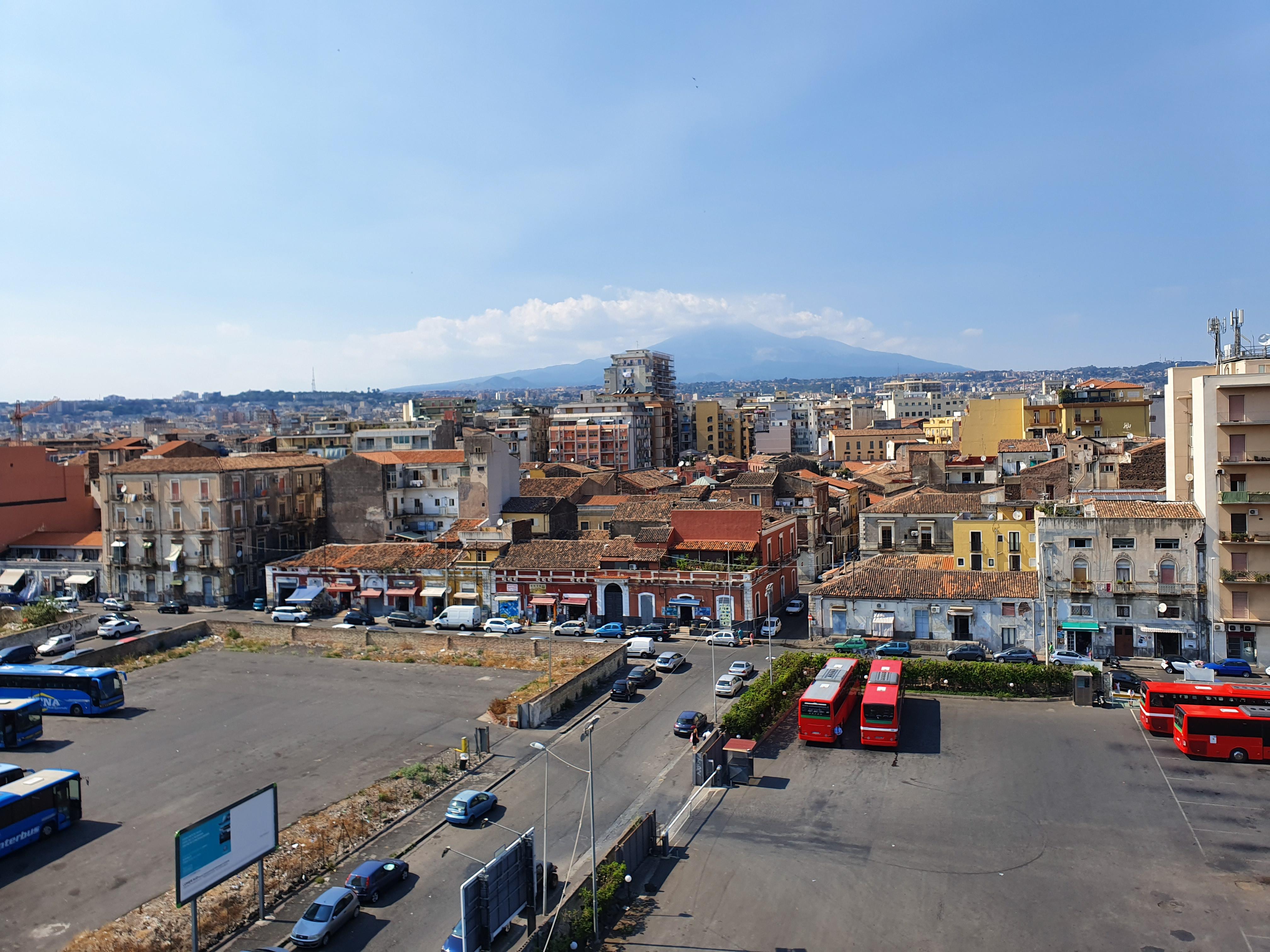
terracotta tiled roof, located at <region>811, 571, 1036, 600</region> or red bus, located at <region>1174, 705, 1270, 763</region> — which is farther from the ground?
terracotta tiled roof, located at <region>811, 571, 1036, 600</region>

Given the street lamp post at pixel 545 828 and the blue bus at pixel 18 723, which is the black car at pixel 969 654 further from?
the blue bus at pixel 18 723

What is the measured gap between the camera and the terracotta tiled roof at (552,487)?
2970 inches

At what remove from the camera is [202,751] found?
33.7m

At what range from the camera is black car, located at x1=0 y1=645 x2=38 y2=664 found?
46.9 meters

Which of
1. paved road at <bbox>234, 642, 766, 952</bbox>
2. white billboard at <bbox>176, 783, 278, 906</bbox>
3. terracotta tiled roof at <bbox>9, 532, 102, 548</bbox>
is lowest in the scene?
paved road at <bbox>234, 642, 766, 952</bbox>

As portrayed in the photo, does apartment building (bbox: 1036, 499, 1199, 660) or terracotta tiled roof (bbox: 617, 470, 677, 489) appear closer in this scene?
apartment building (bbox: 1036, 499, 1199, 660)

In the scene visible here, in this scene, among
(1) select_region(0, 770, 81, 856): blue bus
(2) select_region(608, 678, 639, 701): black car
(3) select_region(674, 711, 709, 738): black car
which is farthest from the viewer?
(2) select_region(608, 678, 639, 701): black car

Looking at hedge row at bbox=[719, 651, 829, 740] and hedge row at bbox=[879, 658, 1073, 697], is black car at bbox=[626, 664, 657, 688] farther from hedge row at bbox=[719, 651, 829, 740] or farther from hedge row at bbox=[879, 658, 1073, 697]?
hedge row at bbox=[879, 658, 1073, 697]

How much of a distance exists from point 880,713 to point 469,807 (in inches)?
565

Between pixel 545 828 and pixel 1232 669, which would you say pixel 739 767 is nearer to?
pixel 545 828

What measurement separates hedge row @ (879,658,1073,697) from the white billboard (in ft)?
88.3

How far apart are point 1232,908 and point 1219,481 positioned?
26.3 metres

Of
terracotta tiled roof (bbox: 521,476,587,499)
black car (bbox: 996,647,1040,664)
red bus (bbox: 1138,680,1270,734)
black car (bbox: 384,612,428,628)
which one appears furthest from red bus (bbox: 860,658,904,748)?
terracotta tiled roof (bbox: 521,476,587,499)

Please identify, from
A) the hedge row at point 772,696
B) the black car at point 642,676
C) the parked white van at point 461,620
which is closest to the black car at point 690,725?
the hedge row at point 772,696
